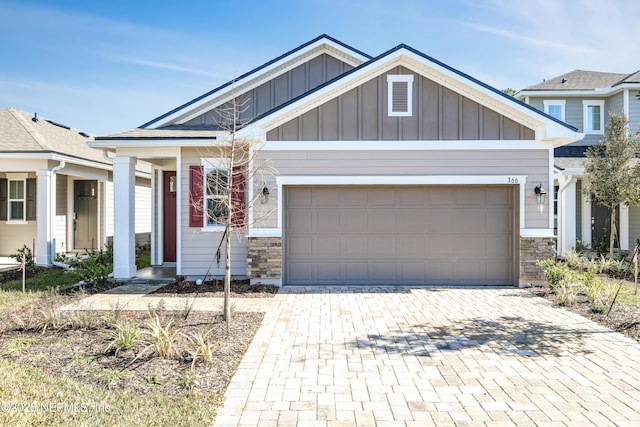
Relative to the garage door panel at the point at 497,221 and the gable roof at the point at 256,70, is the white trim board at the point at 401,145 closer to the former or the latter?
the garage door panel at the point at 497,221

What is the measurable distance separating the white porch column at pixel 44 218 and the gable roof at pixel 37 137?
80 centimetres

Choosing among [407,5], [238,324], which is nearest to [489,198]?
[407,5]

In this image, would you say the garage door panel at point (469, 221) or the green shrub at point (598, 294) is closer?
the green shrub at point (598, 294)

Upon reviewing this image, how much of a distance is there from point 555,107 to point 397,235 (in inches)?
460

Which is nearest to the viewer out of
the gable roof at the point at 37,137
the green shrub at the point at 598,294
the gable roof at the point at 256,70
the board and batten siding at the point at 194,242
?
the green shrub at the point at 598,294

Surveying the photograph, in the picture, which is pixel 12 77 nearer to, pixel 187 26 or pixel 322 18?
pixel 187 26

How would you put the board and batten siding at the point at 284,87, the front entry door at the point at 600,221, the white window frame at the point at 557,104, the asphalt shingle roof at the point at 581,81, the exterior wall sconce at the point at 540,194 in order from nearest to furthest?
the exterior wall sconce at the point at 540,194 → the board and batten siding at the point at 284,87 → the front entry door at the point at 600,221 → the white window frame at the point at 557,104 → the asphalt shingle roof at the point at 581,81

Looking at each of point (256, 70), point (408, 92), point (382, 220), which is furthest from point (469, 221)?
point (256, 70)

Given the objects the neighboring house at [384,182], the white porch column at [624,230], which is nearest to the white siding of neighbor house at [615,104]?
the white porch column at [624,230]

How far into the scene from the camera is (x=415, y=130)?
9.52 m

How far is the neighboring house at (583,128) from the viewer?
13.8m

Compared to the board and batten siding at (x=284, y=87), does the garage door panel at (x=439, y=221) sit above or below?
below

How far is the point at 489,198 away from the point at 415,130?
90.0 inches

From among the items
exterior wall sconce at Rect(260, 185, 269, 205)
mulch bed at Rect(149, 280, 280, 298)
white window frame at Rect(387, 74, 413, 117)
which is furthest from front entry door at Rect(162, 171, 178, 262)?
white window frame at Rect(387, 74, 413, 117)
